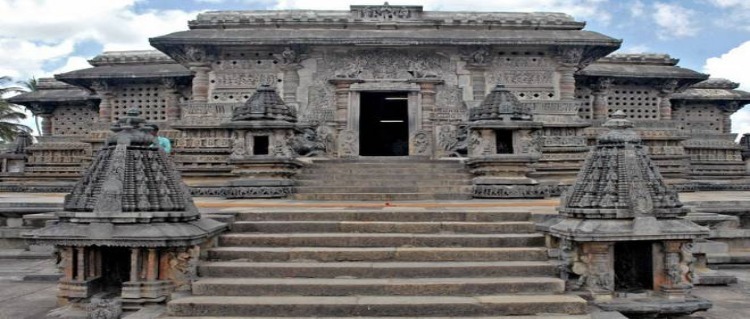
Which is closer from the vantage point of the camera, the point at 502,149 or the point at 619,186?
the point at 619,186

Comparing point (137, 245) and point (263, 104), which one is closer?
point (137, 245)

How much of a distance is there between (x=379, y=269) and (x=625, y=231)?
2451 millimetres

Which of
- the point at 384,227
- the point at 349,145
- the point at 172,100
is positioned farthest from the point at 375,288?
the point at 172,100

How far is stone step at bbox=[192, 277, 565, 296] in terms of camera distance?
232 inches

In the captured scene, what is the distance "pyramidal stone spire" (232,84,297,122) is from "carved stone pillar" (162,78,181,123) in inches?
328

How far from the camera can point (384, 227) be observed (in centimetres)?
717

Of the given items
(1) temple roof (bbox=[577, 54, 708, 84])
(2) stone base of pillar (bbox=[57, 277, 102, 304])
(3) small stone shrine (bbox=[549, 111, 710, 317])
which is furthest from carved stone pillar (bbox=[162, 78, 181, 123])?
(3) small stone shrine (bbox=[549, 111, 710, 317])

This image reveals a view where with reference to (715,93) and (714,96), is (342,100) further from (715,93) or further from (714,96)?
(715,93)

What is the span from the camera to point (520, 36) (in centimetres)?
1803

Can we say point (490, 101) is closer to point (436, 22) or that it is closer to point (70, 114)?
point (436, 22)

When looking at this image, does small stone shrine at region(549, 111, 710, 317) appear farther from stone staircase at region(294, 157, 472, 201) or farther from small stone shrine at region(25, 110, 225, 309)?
stone staircase at region(294, 157, 472, 201)

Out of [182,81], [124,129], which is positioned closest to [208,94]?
[182,81]

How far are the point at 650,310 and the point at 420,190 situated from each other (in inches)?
264

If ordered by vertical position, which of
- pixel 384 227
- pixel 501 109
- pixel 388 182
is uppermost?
pixel 501 109
